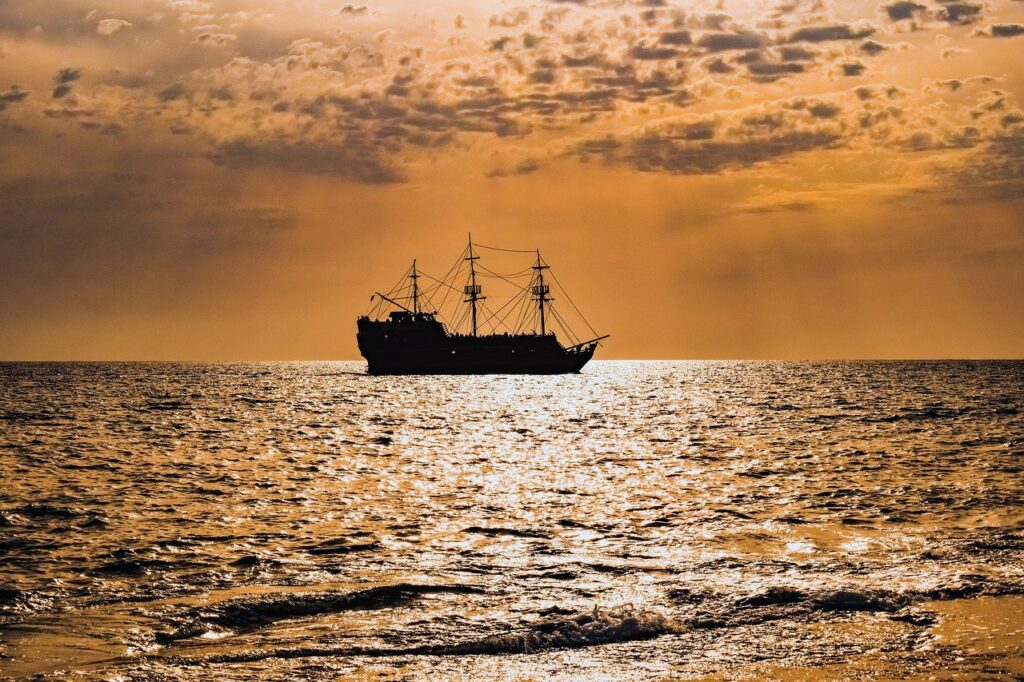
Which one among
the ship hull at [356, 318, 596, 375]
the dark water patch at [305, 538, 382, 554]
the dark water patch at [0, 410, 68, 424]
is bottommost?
the dark water patch at [305, 538, 382, 554]

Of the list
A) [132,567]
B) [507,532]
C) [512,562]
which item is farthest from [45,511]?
[512,562]

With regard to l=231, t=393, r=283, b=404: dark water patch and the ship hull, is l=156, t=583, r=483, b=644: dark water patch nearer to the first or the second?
l=231, t=393, r=283, b=404: dark water patch

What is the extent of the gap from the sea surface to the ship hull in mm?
113555

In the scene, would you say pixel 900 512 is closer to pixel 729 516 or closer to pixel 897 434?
pixel 729 516

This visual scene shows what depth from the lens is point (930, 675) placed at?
11.8 m

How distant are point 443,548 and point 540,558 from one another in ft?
7.45

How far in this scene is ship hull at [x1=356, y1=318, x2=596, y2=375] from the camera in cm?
15938

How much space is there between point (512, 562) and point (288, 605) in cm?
502

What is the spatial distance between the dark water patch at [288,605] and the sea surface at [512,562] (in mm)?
58

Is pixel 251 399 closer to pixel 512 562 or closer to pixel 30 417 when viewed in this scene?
pixel 30 417

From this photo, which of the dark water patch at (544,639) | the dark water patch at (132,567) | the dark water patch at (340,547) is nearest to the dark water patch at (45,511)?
the dark water patch at (132,567)

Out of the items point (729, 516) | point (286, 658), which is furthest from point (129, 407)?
point (286, 658)

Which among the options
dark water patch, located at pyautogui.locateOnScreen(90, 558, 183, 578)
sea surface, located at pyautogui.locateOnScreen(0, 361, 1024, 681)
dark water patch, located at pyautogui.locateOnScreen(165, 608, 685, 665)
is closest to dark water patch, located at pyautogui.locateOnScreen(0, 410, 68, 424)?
sea surface, located at pyautogui.locateOnScreen(0, 361, 1024, 681)

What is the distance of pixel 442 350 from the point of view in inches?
6314
